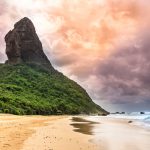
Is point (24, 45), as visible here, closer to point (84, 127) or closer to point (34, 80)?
point (34, 80)

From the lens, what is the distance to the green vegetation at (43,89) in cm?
11881

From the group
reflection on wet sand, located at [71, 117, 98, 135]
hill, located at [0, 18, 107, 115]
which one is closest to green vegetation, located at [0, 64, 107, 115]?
hill, located at [0, 18, 107, 115]

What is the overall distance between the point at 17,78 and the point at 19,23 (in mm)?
47613

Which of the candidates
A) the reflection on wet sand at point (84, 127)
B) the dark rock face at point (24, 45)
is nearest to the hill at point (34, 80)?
the dark rock face at point (24, 45)

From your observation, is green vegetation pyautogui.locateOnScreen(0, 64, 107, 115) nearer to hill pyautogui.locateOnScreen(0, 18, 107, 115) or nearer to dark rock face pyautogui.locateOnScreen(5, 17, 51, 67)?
hill pyautogui.locateOnScreen(0, 18, 107, 115)

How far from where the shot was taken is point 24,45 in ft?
584

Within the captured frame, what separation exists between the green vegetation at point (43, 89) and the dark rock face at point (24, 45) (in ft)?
21.5

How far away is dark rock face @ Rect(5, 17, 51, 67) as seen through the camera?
17375 cm

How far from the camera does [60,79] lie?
6737 inches

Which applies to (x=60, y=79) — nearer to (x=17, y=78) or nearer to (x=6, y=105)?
(x=17, y=78)

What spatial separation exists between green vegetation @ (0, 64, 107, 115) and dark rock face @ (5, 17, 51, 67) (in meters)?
6.54

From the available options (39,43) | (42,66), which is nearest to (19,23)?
(39,43)

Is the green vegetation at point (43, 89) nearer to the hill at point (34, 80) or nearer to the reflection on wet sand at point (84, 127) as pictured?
the hill at point (34, 80)

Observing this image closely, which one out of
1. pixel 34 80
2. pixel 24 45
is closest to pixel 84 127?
pixel 34 80
